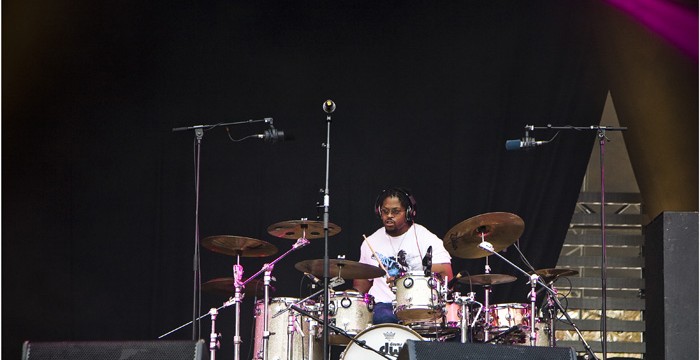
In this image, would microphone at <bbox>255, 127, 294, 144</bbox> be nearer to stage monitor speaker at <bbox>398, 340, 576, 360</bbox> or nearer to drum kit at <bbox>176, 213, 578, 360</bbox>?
drum kit at <bbox>176, 213, 578, 360</bbox>

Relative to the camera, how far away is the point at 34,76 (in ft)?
26.9

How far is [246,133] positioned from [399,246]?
1860 mm

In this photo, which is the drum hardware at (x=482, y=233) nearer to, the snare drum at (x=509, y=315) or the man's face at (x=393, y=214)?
the snare drum at (x=509, y=315)

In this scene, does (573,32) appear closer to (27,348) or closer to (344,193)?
(344,193)

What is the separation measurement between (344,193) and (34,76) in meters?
2.68

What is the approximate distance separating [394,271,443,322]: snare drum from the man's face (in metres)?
0.84

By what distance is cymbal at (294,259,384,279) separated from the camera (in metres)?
6.37

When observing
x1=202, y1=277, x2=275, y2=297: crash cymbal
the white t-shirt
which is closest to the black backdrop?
the white t-shirt

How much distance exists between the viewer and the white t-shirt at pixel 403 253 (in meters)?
7.19

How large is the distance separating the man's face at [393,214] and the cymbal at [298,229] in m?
0.65

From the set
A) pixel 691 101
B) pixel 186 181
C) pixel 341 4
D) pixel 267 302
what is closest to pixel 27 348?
pixel 267 302

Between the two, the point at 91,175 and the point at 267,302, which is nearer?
the point at 267,302

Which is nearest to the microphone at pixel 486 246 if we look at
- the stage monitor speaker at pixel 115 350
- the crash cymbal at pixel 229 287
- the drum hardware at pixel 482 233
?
the drum hardware at pixel 482 233

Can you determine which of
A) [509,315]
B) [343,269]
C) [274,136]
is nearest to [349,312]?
[343,269]
